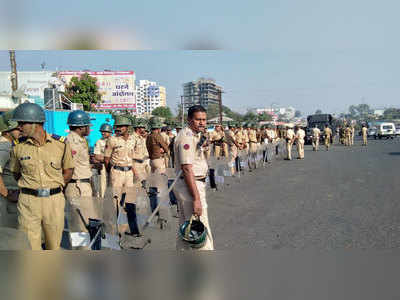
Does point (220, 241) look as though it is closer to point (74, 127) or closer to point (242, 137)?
point (74, 127)

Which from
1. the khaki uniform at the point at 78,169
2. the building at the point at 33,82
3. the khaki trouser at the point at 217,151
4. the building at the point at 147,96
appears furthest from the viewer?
the building at the point at 147,96

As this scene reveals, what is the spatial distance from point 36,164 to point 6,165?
74cm

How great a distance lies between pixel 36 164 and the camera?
11.7ft

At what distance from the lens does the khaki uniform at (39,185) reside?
3.56 metres

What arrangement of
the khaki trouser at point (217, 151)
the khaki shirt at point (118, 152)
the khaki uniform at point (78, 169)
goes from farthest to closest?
1. the khaki trouser at point (217, 151)
2. the khaki shirt at point (118, 152)
3. the khaki uniform at point (78, 169)

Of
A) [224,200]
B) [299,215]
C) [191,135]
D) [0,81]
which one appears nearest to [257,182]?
[224,200]

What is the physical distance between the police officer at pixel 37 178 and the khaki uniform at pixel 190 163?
1.16 metres

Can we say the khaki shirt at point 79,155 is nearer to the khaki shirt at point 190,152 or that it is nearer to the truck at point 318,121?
the khaki shirt at point 190,152

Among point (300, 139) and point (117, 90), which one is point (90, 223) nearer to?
→ point (300, 139)

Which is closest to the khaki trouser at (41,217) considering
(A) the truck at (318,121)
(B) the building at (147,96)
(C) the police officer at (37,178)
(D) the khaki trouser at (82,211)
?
(C) the police officer at (37,178)

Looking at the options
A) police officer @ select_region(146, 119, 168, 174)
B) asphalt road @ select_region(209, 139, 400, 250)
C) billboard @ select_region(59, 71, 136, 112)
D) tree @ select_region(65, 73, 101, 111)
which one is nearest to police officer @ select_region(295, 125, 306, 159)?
asphalt road @ select_region(209, 139, 400, 250)

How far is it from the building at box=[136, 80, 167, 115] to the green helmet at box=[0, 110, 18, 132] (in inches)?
1408

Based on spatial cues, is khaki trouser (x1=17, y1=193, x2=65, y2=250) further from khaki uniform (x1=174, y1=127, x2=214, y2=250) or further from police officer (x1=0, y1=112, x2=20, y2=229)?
khaki uniform (x1=174, y1=127, x2=214, y2=250)

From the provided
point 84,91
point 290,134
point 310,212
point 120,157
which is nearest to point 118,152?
point 120,157
